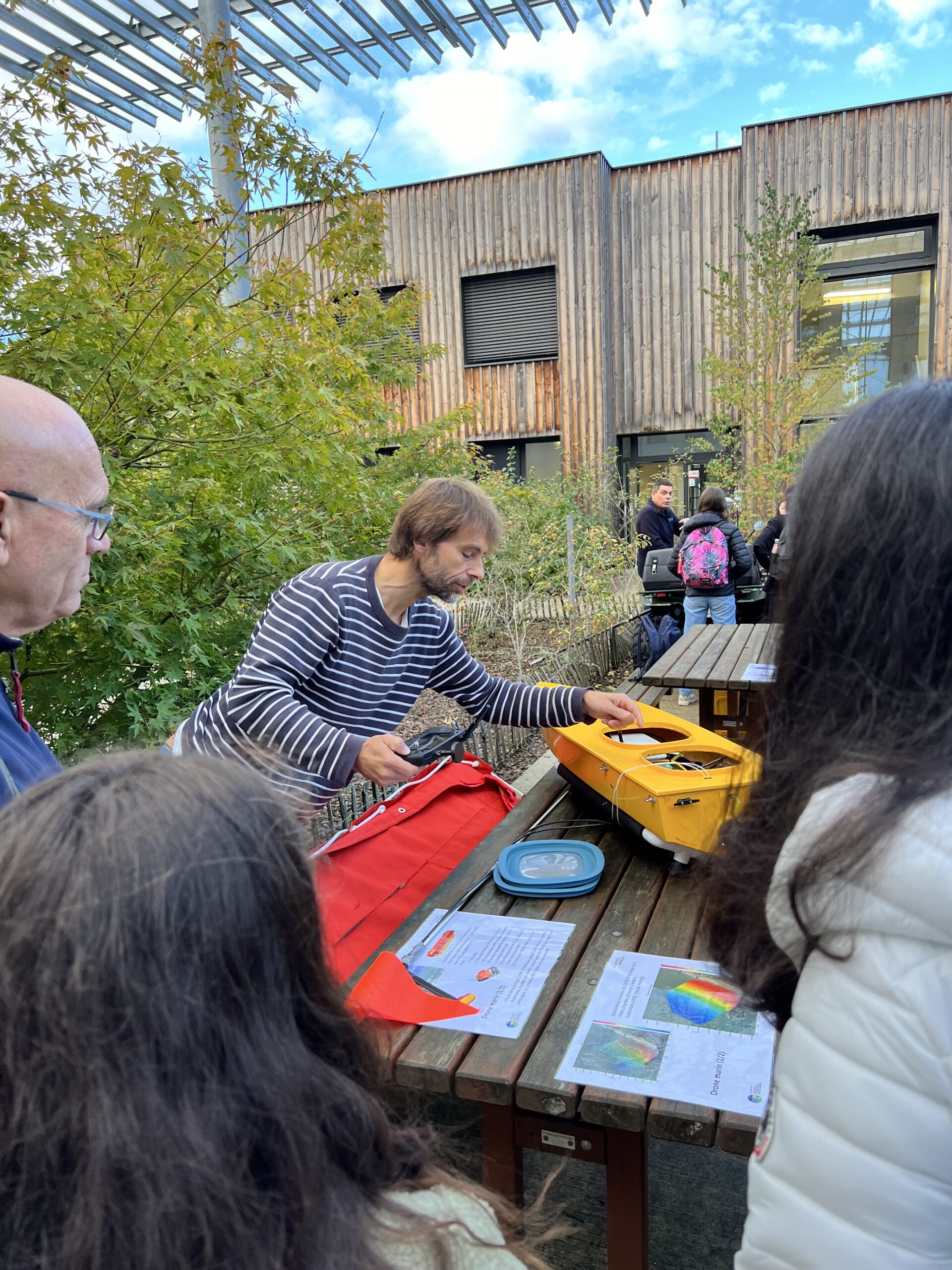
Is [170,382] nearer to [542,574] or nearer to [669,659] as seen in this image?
[669,659]

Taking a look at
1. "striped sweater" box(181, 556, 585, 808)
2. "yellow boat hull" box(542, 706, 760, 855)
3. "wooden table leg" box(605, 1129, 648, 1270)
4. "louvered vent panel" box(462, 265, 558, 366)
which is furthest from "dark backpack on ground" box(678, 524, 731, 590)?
"louvered vent panel" box(462, 265, 558, 366)

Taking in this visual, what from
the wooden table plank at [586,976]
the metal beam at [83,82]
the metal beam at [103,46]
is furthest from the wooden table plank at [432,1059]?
the metal beam at [103,46]

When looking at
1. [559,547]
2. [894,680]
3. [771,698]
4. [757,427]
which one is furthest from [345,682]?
[757,427]

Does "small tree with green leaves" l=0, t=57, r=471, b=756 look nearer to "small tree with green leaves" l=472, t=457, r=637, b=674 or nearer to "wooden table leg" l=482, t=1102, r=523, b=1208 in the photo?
"wooden table leg" l=482, t=1102, r=523, b=1208

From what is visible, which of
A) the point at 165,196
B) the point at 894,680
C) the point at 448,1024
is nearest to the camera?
the point at 894,680

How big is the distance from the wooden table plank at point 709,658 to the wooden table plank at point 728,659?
2 cm

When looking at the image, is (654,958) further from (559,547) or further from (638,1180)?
(559,547)

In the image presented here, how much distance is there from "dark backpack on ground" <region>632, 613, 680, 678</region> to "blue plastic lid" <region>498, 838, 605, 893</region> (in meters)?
5.26

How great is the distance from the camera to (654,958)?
5.92 feet

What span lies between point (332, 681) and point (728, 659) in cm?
313

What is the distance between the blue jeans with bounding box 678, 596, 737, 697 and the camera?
294 inches

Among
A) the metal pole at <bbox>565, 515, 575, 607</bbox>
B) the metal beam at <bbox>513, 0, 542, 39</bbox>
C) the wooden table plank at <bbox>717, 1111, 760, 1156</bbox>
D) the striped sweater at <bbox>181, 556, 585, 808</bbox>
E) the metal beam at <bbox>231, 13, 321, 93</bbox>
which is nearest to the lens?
the wooden table plank at <bbox>717, 1111, 760, 1156</bbox>

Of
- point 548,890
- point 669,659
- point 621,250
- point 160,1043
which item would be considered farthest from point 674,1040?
point 621,250

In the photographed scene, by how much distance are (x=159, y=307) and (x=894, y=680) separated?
3.15 m
